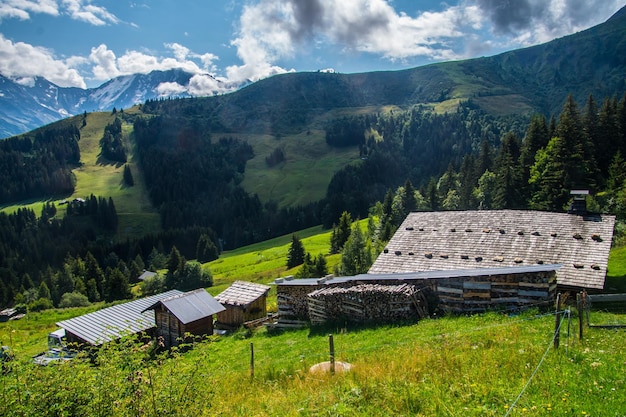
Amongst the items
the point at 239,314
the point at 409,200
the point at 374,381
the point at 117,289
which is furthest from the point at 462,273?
the point at 117,289

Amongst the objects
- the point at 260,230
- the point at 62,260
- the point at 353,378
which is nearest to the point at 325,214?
the point at 260,230

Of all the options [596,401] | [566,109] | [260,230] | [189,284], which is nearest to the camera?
[596,401]

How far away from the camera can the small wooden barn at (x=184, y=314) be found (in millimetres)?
37438

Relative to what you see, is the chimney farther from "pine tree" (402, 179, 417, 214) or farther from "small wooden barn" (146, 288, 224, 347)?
"pine tree" (402, 179, 417, 214)

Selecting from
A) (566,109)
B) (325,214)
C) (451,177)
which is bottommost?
(325,214)

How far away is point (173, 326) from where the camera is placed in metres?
38.6

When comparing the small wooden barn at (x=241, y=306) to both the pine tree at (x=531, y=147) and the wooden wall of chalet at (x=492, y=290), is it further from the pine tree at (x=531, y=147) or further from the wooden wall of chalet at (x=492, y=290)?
the pine tree at (x=531, y=147)

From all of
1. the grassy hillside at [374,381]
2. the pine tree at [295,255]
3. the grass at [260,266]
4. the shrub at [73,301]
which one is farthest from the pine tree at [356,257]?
the shrub at [73,301]

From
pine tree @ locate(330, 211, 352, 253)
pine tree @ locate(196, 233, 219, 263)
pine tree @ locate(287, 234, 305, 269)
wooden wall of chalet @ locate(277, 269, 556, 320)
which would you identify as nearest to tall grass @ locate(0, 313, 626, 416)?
wooden wall of chalet @ locate(277, 269, 556, 320)

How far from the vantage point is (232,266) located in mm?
117500

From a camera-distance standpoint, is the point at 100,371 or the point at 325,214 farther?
the point at 325,214

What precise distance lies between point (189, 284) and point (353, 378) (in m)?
91.0

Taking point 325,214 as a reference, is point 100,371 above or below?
above

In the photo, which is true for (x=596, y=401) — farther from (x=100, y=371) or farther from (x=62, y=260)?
(x=62, y=260)
